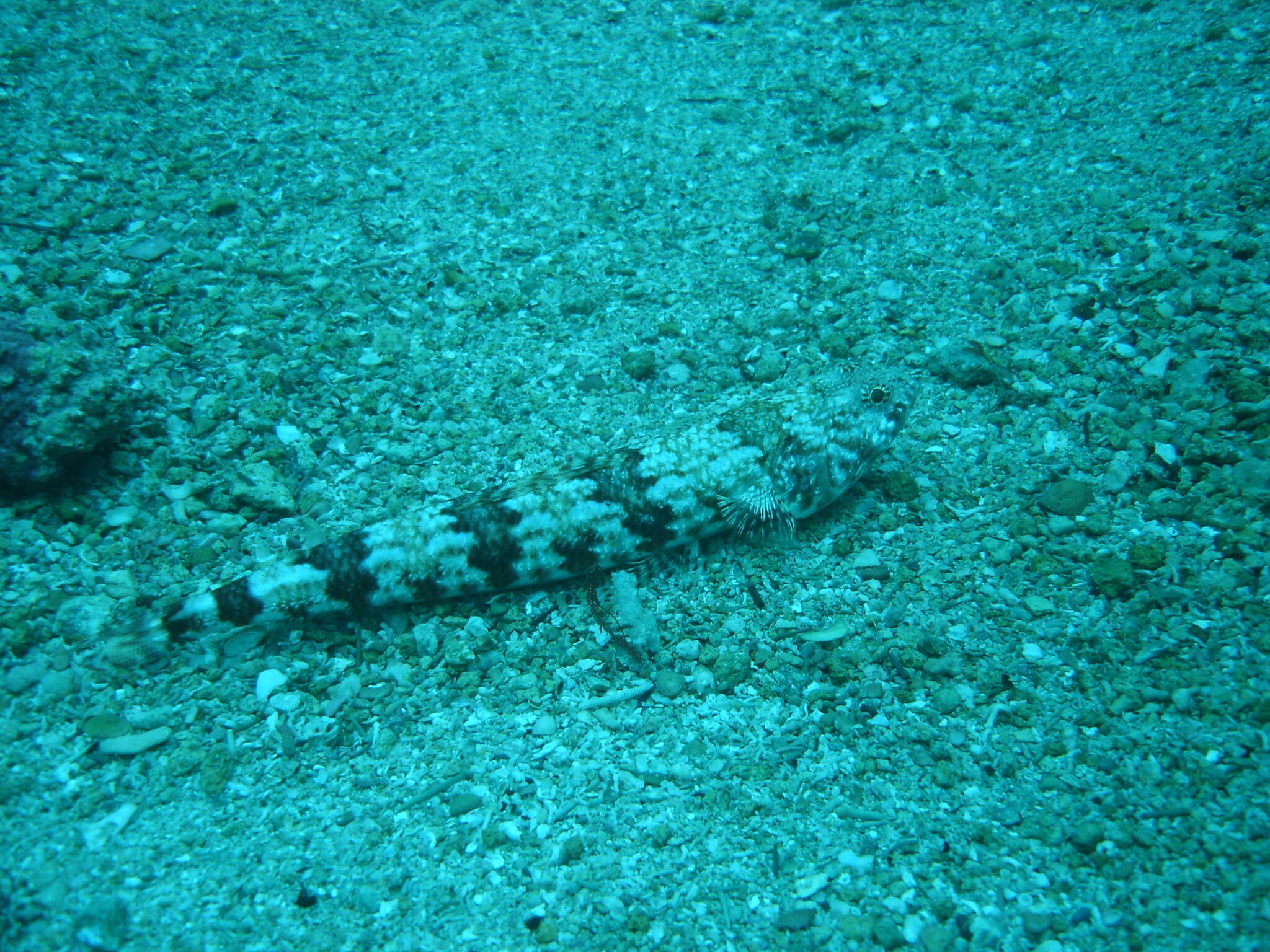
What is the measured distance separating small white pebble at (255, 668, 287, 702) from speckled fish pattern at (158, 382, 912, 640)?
0.81 ft

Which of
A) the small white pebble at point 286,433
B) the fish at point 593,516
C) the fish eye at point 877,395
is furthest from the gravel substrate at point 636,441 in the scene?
the fish eye at point 877,395

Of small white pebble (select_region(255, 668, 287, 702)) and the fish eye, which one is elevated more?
the fish eye

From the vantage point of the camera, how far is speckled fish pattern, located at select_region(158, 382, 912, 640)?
3.47 meters

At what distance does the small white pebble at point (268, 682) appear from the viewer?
10.8 ft

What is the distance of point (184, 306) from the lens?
463 cm

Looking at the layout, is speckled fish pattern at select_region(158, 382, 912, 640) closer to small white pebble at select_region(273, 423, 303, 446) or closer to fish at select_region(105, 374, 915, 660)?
fish at select_region(105, 374, 915, 660)

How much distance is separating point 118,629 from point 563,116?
16.4 feet

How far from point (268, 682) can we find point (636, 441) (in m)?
2.23

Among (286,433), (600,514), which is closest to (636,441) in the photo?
(600,514)

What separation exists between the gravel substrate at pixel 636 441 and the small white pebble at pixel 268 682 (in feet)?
0.05

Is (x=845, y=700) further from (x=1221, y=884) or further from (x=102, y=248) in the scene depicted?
(x=102, y=248)

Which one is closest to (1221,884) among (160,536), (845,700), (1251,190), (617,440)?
(845,700)

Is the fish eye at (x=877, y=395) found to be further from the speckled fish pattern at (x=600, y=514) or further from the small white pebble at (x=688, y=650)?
the small white pebble at (x=688, y=650)

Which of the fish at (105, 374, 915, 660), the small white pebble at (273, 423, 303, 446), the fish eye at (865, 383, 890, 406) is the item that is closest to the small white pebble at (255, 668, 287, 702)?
the fish at (105, 374, 915, 660)
